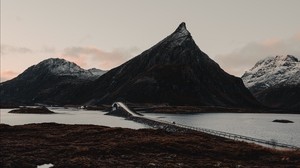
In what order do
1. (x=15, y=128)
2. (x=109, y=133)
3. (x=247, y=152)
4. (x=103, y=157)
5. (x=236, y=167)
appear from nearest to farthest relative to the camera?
1. (x=236, y=167)
2. (x=103, y=157)
3. (x=247, y=152)
4. (x=109, y=133)
5. (x=15, y=128)

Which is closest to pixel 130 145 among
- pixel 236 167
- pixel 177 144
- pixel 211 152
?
pixel 177 144

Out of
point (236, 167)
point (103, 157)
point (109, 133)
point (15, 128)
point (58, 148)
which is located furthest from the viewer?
point (15, 128)

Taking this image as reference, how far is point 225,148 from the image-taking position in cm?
7556

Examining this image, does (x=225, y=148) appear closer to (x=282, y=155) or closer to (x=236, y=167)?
(x=282, y=155)

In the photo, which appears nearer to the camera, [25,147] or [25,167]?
[25,167]

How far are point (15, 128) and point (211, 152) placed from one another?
7418 cm

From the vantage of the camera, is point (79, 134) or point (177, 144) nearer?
point (177, 144)

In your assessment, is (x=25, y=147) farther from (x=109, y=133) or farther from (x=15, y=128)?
(x=15, y=128)

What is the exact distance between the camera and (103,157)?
6425cm

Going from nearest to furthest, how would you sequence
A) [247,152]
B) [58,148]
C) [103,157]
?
[103,157]
[247,152]
[58,148]

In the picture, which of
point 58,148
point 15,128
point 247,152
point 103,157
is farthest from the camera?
point 15,128

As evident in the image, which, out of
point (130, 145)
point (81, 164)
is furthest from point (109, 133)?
point (81, 164)

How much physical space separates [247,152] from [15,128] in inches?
3112

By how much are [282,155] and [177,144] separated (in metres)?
18.9
